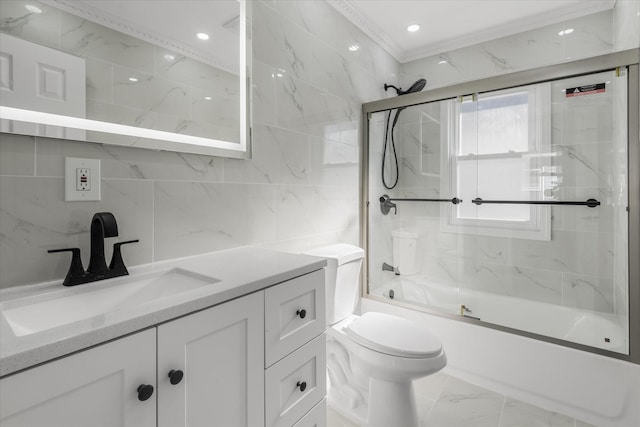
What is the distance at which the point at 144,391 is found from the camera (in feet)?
2.09

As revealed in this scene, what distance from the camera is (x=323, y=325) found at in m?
1.18

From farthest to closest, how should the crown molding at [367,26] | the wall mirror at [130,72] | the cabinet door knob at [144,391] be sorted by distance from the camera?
the crown molding at [367,26], the wall mirror at [130,72], the cabinet door knob at [144,391]

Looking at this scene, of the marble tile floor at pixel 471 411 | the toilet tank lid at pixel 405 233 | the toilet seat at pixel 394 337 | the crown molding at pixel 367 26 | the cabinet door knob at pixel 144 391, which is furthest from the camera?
the toilet tank lid at pixel 405 233

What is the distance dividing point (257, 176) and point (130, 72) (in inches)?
25.9

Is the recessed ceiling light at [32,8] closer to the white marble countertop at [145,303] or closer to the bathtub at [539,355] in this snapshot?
the white marble countertop at [145,303]

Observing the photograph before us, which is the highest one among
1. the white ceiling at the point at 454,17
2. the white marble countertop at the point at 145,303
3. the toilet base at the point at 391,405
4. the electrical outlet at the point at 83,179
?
the white ceiling at the point at 454,17

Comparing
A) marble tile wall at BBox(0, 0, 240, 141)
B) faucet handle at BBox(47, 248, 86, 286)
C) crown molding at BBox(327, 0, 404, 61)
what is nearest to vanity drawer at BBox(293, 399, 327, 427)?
faucet handle at BBox(47, 248, 86, 286)

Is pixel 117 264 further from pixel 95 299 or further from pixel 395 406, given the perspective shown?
pixel 395 406

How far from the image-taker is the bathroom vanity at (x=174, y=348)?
21.2 inches

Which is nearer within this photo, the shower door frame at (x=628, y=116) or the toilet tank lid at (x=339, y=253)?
the shower door frame at (x=628, y=116)

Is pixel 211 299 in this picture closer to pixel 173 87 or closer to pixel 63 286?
pixel 63 286

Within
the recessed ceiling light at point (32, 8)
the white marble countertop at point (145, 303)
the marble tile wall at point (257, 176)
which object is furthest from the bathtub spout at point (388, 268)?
the recessed ceiling light at point (32, 8)

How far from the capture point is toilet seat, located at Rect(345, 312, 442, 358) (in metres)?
1.40

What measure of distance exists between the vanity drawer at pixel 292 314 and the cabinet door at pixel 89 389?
349 mm
